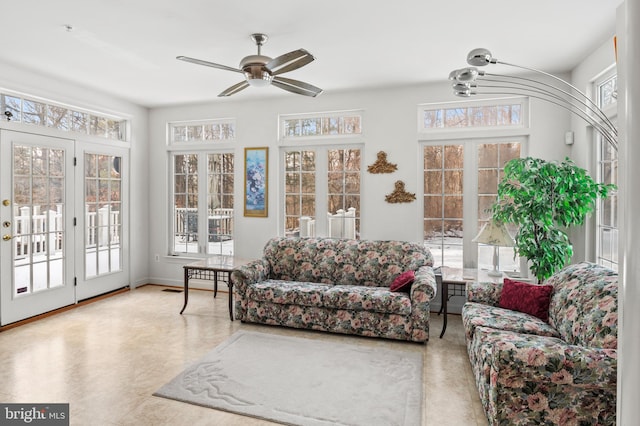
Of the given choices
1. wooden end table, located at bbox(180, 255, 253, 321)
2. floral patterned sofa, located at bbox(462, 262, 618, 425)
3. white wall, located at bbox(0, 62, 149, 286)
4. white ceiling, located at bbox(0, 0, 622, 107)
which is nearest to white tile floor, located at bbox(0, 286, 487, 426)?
wooden end table, located at bbox(180, 255, 253, 321)

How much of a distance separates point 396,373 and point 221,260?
270cm

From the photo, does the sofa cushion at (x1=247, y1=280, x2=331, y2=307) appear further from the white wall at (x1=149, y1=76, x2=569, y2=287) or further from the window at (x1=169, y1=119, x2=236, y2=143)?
the window at (x1=169, y1=119, x2=236, y2=143)

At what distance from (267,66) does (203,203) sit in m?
3.43

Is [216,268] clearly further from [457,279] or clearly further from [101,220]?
[457,279]

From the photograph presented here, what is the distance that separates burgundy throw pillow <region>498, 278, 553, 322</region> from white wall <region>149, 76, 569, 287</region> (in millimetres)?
1585

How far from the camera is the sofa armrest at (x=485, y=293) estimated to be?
3473 mm

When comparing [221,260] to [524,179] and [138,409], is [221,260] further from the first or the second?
[524,179]

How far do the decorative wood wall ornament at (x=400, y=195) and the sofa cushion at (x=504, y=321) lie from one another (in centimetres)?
179

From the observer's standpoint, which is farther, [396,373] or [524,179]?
[524,179]

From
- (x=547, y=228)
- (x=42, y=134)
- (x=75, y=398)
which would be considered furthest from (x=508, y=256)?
(x=42, y=134)

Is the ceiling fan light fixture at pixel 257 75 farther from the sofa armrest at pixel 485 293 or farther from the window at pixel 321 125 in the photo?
the sofa armrest at pixel 485 293

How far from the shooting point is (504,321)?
296 cm

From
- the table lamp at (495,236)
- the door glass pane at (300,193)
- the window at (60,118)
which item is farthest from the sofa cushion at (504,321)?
the window at (60,118)

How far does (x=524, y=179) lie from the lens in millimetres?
3770
